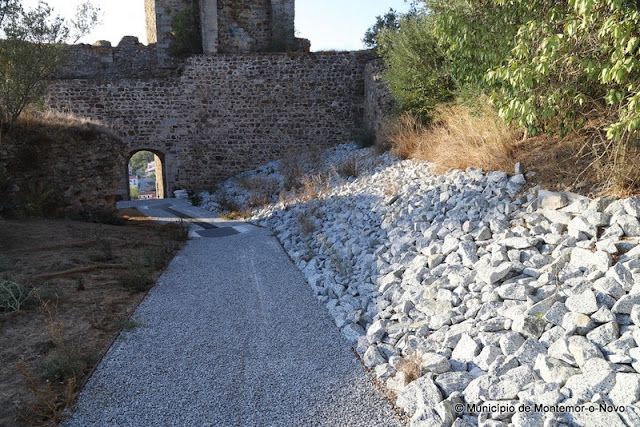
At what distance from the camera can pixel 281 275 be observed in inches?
256

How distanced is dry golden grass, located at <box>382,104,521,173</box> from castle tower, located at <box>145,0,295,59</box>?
7.91 m

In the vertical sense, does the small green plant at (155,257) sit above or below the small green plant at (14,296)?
below

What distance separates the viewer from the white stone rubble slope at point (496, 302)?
290 centimetres

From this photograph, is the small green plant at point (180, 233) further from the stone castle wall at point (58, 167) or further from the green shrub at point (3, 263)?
the green shrub at point (3, 263)

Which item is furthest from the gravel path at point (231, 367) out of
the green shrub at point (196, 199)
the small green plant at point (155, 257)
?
the green shrub at point (196, 199)

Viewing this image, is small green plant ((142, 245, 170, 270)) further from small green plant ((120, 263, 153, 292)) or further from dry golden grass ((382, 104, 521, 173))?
dry golden grass ((382, 104, 521, 173))

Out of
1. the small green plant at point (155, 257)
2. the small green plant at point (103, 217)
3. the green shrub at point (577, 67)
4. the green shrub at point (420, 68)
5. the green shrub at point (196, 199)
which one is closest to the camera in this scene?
the green shrub at point (577, 67)

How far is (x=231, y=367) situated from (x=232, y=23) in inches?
A: 559

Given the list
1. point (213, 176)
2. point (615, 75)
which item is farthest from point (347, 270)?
point (213, 176)

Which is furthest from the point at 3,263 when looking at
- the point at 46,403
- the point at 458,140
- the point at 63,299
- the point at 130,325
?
the point at 458,140

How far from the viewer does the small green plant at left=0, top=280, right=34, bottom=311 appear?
4828 mm

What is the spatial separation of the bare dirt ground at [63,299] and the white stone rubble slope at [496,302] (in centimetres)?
228

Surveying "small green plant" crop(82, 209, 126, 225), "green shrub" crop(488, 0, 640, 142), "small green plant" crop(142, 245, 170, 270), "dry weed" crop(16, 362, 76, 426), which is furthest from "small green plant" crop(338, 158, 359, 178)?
"dry weed" crop(16, 362, 76, 426)

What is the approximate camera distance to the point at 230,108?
14562 millimetres
